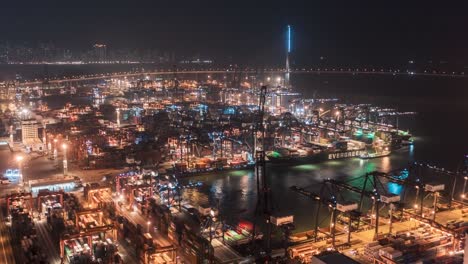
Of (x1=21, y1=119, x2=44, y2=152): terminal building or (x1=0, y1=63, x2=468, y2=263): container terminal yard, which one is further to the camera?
(x1=21, y1=119, x2=44, y2=152): terminal building

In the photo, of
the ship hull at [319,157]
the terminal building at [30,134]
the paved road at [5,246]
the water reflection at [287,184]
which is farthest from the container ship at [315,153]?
the terminal building at [30,134]

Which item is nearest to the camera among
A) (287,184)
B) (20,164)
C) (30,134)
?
(287,184)

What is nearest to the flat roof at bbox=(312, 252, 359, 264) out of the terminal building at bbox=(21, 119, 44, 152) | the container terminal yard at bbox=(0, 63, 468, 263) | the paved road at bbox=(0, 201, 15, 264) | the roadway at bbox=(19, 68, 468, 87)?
the container terminal yard at bbox=(0, 63, 468, 263)

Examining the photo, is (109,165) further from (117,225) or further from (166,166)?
(117,225)

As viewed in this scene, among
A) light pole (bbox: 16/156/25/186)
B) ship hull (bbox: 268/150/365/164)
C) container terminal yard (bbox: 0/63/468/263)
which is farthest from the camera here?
ship hull (bbox: 268/150/365/164)

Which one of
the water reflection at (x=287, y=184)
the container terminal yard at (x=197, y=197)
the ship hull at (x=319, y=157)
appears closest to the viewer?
the container terminal yard at (x=197, y=197)

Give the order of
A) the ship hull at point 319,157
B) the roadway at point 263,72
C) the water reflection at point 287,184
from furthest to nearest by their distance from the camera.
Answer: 1. the roadway at point 263,72
2. the ship hull at point 319,157
3. the water reflection at point 287,184

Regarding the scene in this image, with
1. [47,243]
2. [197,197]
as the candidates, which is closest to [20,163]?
[197,197]

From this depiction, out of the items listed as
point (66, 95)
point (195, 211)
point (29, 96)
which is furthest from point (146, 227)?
point (66, 95)

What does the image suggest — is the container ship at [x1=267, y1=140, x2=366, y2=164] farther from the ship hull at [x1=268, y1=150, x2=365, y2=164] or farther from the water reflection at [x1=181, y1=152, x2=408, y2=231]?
the water reflection at [x1=181, y1=152, x2=408, y2=231]

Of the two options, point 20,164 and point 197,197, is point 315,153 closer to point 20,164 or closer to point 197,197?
point 197,197

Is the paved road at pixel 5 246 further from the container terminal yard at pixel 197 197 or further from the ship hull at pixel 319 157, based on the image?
the ship hull at pixel 319 157

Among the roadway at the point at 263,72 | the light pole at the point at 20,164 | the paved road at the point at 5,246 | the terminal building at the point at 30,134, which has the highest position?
the roadway at the point at 263,72
